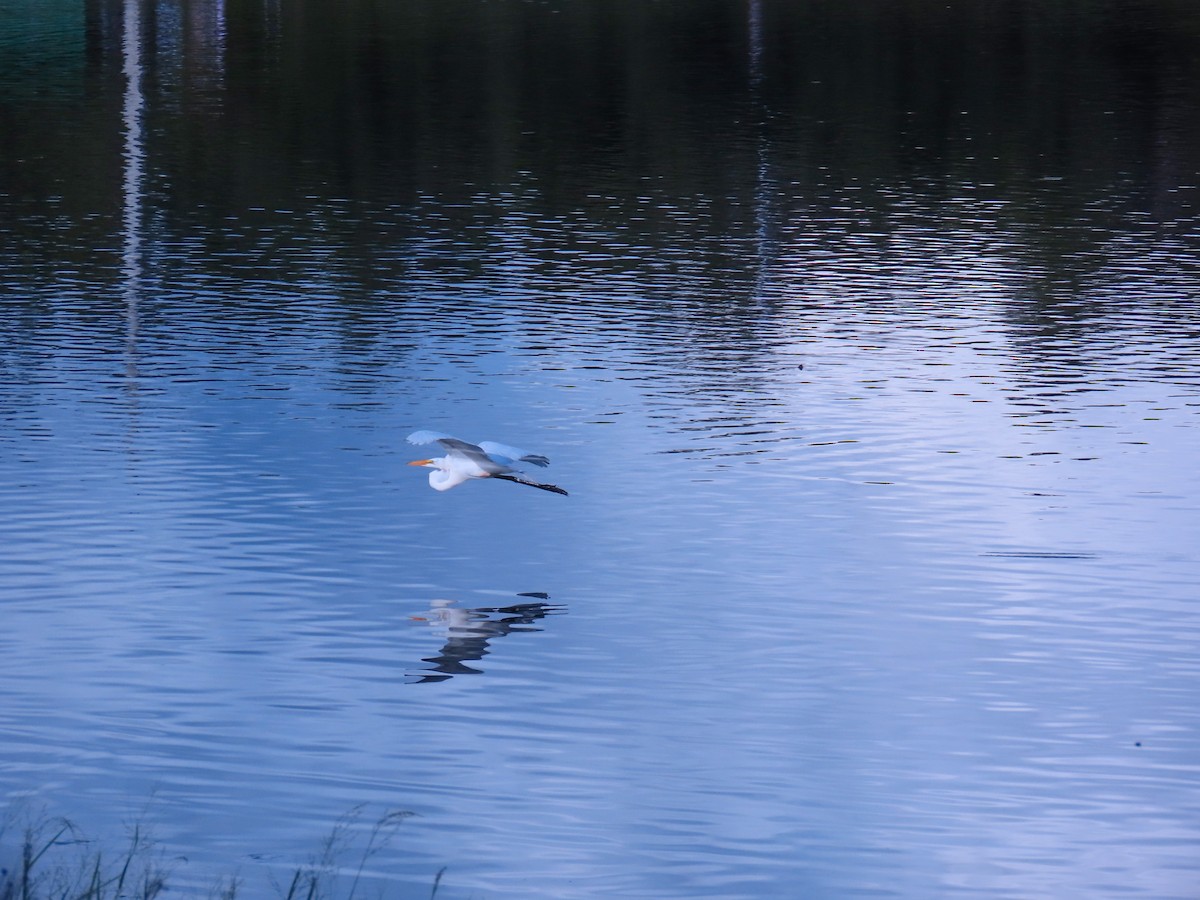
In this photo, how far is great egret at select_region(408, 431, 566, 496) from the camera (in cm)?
1653

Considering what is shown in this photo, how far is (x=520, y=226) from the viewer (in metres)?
34.9

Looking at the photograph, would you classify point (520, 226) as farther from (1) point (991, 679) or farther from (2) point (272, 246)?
(1) point (991, 679)

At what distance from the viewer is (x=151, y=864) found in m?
11.7

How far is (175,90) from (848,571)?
143 feet

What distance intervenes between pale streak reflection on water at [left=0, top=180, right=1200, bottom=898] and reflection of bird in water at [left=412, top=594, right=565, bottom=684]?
49 millimetres

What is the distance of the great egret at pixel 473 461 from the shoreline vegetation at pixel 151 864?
14.8 ft

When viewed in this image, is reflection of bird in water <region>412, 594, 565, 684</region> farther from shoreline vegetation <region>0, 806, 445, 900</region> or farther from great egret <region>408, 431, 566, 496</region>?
shoreline vegetation <region>0, 806, 445, 900</region>

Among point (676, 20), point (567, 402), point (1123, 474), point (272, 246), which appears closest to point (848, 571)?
point (1123, 474)

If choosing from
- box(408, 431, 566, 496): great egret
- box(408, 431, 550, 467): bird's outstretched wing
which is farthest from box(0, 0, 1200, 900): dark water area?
box(408, 431, 550, 467): bird's outstretched wing

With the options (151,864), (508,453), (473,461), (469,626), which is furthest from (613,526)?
(151,864)

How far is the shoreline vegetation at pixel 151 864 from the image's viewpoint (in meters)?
10.9

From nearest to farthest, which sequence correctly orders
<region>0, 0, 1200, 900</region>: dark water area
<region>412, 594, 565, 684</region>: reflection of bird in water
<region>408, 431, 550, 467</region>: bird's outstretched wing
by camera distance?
<region>0, 0, 1200, 900</region>: dark water area
<region>412, 594, 565, 684</region>: reflection of bird in water
<region>408, 431, 550, 467</region>: bird's outstretched wing

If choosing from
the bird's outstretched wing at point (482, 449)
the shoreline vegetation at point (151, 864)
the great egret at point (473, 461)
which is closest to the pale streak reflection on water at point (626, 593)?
the shoreline vegetation at point (151, 864)

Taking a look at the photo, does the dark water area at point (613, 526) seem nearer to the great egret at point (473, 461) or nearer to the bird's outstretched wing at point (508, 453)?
the great egret at point (473, 461)
